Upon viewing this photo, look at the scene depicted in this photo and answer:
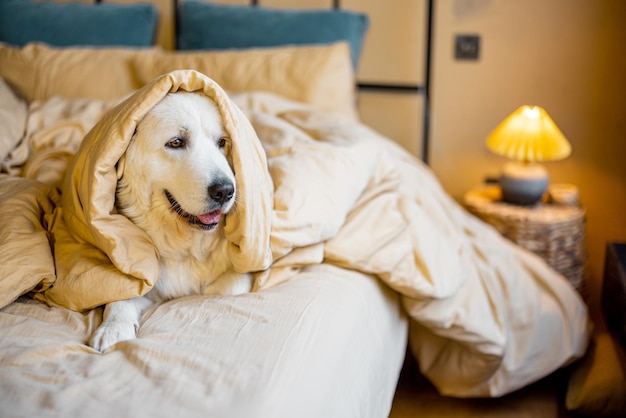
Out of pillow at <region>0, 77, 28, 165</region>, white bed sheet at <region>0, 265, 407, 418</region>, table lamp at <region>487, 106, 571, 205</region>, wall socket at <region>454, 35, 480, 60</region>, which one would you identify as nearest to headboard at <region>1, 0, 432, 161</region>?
wall socket at <region>454, 35, 480, 60</region>

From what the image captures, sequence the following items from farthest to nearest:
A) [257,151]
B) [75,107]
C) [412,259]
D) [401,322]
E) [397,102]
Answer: [397,102]
[75,107]
[401,322]
[412,259]
[257,151]

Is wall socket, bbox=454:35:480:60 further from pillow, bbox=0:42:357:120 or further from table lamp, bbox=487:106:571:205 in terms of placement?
pillow, bbox=0:42:357:120

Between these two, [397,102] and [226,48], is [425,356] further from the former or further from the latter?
[226,48]

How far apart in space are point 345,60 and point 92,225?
1.26 metres

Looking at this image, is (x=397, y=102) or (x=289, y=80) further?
(x=397, y=102)

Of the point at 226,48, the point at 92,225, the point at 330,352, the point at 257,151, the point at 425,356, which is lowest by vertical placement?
the point at 425,356

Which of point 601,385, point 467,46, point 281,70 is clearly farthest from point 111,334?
point 467,46

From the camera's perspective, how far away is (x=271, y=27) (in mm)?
2461

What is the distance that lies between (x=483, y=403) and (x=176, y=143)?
126 cm

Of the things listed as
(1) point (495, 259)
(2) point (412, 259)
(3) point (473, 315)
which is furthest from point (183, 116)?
(1) point (495, 259)

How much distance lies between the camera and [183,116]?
1.36 meters

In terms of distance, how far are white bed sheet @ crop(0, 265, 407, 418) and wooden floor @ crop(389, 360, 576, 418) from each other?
508 millimetres

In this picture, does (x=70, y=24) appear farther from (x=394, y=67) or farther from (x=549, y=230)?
(x=549, y=230)

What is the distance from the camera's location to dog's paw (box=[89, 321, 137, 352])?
1212 mm
